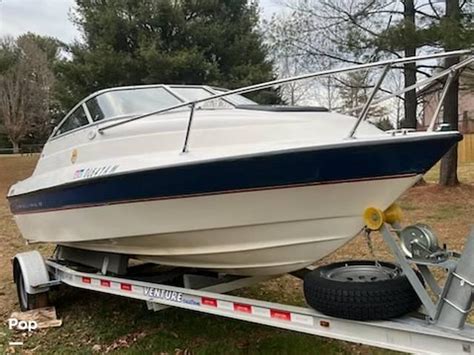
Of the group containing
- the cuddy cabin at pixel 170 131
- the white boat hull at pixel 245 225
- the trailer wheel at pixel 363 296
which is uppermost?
the cuddy cabin at pixel 170 131

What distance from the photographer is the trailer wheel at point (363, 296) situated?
249cm

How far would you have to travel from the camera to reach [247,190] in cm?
285

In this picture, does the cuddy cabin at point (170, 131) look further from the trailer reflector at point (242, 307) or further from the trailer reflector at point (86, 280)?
the trailer reflector at point (242, 307)

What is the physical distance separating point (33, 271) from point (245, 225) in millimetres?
2261

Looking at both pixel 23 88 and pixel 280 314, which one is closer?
pixel 280 314

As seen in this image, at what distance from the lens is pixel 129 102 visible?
4.14 m

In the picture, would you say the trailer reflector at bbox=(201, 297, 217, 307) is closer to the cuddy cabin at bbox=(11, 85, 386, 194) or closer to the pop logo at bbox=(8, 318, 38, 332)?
the cuddy cabin at bbox=(11, 85, 386, 194)

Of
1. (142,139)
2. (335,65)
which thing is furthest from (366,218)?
(335,65)

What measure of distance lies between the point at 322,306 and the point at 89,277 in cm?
199

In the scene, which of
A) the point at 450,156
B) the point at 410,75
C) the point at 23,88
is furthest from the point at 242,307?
the point at 23,88

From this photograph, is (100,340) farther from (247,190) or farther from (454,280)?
(454,280)

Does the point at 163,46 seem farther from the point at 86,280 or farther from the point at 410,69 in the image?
the point at 86,280

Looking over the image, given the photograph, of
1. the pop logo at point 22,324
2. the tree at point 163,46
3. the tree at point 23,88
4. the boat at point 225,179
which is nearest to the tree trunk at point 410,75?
Result: the tree at point 163,46

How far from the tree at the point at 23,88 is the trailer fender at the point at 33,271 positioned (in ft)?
78.3
